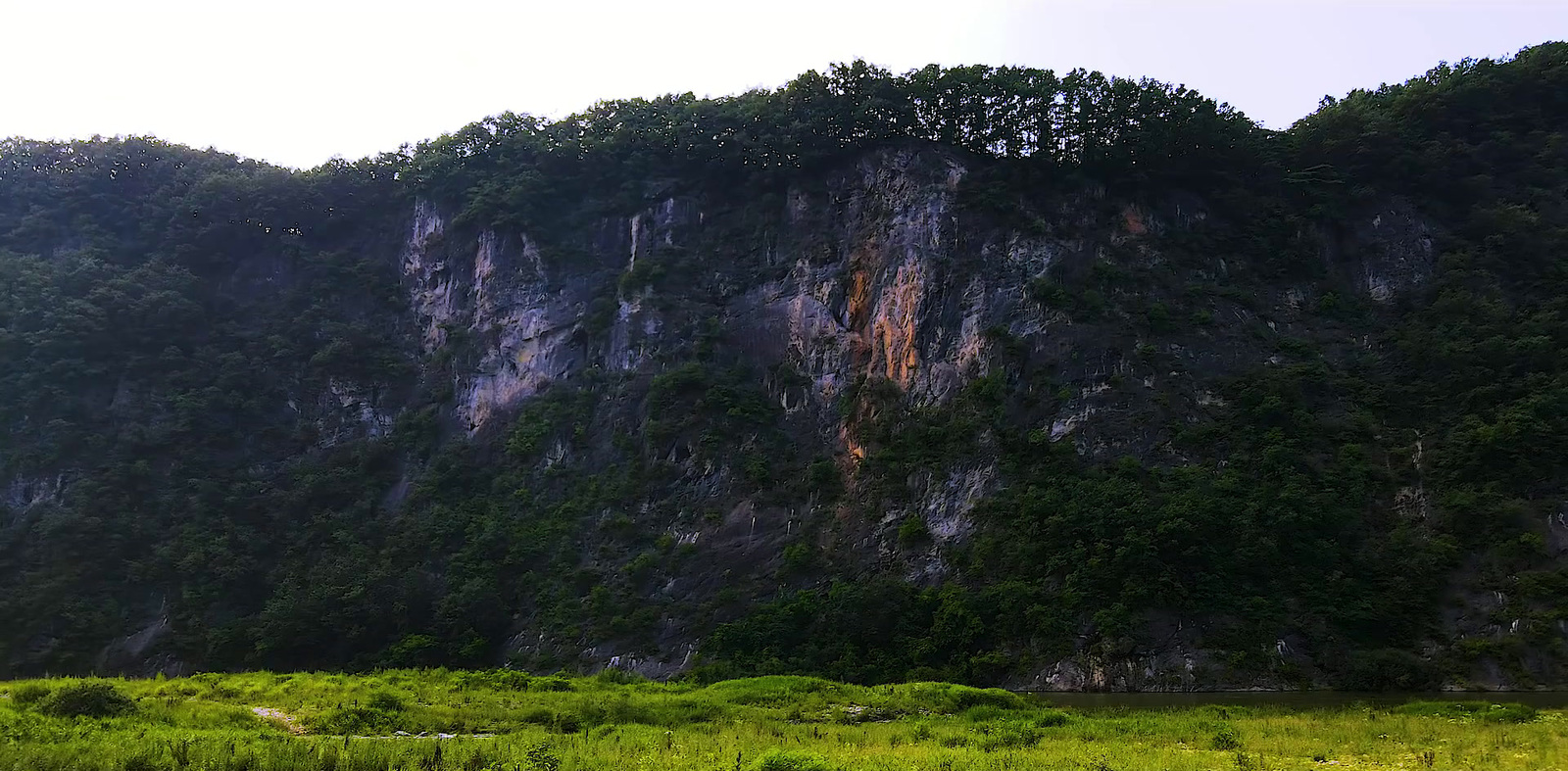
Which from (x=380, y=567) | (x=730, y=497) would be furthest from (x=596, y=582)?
(x=380, y=567)

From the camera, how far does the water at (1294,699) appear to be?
24.7 metres

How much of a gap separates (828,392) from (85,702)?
112ft

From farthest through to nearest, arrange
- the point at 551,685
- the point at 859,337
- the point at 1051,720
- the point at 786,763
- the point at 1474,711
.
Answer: the point at 859,337 < the point at 551,685 < the point at 1474,711 < the point at 1051,720 < the point at 786,763

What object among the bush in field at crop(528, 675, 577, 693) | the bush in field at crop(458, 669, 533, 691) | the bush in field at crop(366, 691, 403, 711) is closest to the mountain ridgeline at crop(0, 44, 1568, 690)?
the bush in field at crop(528, 675, 577, 693)

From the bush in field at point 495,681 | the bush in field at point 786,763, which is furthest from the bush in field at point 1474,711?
the bush in field at point 495,681

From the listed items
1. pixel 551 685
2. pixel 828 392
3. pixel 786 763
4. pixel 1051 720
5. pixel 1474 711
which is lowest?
pixel 1474 711

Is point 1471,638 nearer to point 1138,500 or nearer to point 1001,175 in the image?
point 1138,500

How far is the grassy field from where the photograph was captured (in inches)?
513

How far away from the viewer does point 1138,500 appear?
118 ft

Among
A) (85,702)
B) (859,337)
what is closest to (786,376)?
(859,337)

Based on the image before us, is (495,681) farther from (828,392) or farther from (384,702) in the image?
(828,392)

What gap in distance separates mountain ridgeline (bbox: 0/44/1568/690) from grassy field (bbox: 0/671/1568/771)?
11184 mm

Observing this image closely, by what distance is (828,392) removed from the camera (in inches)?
1868

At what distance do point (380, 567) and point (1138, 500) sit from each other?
3326cm
